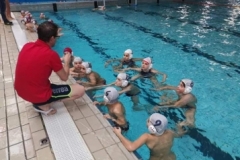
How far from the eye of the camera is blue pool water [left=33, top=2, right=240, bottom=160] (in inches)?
147

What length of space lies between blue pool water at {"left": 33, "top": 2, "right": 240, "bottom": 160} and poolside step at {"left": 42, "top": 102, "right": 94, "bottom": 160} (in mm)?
1189

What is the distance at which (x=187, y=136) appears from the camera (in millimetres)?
3600

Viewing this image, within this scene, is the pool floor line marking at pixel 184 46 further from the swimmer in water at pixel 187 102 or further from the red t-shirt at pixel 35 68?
the red t-shirt at pixel 35 68

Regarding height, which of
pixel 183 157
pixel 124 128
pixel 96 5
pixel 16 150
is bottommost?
pixel 183 157

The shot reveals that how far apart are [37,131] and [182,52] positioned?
5.97 m

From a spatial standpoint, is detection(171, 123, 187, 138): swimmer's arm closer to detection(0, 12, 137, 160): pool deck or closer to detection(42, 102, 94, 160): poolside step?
detection(0, 12, 137, 160): pool deck

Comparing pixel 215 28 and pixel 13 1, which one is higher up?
pixel 13 1

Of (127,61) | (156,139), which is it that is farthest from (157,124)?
(127,61)

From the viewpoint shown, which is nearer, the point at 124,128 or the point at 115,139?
the point at 115,139

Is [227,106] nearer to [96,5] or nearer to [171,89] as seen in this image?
[171,89]

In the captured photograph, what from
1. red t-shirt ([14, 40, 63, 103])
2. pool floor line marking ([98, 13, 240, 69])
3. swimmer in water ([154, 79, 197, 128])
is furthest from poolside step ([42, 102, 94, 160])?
pool floor line marking ([98, 13, 240, 69])

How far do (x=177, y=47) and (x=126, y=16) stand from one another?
6.10 meters

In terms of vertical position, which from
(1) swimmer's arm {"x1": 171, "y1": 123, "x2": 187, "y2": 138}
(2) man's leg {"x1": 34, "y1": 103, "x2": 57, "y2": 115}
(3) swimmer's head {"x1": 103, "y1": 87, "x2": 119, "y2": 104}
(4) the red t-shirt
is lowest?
(1) swimmer's arm {"x1": 171, "y1": 123, "x2": 187, "y2": 138}

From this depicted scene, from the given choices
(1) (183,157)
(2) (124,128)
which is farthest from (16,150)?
(1) (183,157)
